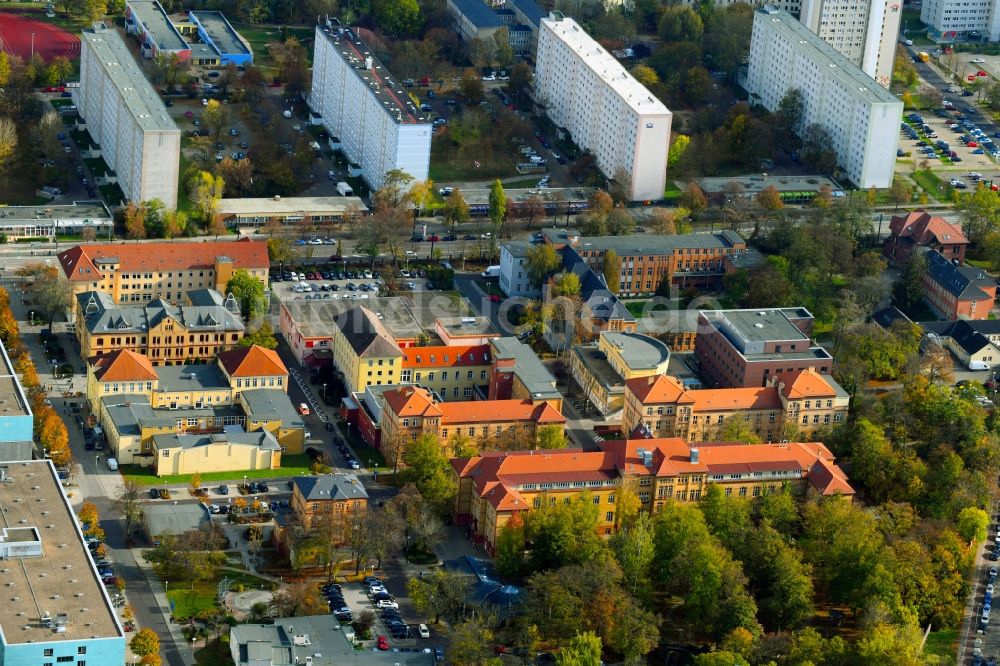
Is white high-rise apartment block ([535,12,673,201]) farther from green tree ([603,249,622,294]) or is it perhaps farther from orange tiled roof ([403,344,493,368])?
orange tiled roof ([403,344,493,368])

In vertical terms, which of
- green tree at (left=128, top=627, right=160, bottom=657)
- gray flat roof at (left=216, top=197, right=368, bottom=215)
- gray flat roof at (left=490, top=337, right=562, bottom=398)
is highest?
gray flat roof at (left=490, top=337, right=562, bottom=398)

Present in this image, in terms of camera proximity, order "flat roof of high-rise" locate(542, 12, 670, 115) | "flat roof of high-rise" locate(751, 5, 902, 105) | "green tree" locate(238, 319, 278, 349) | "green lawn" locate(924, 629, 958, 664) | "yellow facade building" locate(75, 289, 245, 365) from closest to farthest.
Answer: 1. "green lawn" locate(924, 629, 958, 664)
2. "yellow facade building" locate(75, 289, 245, 365)
3. "green tree" locate(238, 319, 278, 349)
4. "flat roof of high-rise" locate(542, 12, 670, 115)
5. "flat roof of high-rise" locate(751, 5, 902, 105)

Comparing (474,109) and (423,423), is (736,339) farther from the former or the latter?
(474,109)

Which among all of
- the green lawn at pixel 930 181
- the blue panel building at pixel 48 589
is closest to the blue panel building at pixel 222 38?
the green lawn at pixel 930 181

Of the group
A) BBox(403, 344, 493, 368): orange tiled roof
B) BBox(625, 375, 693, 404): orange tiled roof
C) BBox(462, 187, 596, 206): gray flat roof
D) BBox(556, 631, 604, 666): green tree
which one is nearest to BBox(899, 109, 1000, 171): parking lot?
BBox(462, 187, 596, 206): gray flat roof

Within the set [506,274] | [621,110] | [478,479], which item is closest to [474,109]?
[621,110]

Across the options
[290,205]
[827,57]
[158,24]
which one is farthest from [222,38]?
[827,57]

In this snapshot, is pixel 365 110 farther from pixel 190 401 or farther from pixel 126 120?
pixel 190 401
